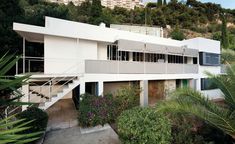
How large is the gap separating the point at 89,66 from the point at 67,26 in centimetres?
376

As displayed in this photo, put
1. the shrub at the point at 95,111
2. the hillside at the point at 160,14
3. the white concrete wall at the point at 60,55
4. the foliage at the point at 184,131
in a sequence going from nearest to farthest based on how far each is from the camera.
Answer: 1. the foliage at the point at 184,131
2. the shrub at the point at 95,111
3. the white concrete wall at the point at 60,55
4. the hillside at the point at 160,14

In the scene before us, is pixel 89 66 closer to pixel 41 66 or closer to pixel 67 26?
pixel 67 26

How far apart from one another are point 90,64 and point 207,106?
803cm

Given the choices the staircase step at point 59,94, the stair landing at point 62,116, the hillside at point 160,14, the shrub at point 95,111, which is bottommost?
the stair landing at point 62,116

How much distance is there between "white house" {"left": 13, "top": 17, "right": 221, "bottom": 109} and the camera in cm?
1187

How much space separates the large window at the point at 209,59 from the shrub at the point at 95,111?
14.9m

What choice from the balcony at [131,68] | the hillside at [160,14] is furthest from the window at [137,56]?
the hillside at [160,14]

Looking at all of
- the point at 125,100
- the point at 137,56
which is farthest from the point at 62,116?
the point at 137,56

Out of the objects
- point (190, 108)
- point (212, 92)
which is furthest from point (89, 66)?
point (212, 92)

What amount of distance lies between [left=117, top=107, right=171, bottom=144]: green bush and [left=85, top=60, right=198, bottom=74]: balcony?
228 inches

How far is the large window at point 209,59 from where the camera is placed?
21047mm

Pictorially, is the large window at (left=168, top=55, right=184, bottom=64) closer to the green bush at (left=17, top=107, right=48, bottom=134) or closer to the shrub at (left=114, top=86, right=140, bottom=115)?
the shrub at (left=114, top=86, right=140, bottom=115)

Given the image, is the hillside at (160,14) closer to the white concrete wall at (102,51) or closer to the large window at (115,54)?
the white concrete wall at (102,51)

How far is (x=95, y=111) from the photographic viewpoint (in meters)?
10.2
